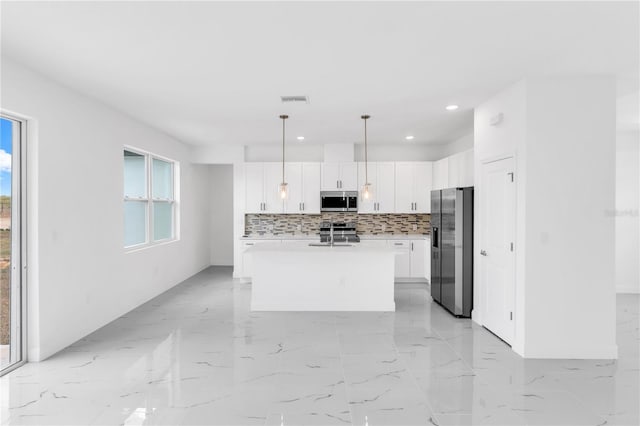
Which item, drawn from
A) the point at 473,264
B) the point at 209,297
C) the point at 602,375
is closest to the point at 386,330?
the point at 473,264

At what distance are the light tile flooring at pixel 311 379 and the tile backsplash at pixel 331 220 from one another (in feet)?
10.9

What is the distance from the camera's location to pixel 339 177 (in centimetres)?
798

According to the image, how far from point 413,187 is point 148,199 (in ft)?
15.5

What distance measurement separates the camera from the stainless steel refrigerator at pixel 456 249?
5148mm

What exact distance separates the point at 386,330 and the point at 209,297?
301 centimetres

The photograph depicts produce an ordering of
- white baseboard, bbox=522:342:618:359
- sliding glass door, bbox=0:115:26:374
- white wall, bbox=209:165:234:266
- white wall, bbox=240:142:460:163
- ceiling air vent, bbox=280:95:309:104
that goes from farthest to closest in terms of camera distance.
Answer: white wall, bbox=209:165:234:266 < white wall, bbox=240:142:460:163 < ceiling air vent, bbox=280:95:309:104 < white baseboard, bbox=522:342:618:359 < sliding glass door, bbox=0:115:26:374

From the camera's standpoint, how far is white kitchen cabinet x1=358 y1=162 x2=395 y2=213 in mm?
7930

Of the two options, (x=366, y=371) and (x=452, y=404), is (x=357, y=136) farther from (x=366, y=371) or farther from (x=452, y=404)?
(x=452, y=404)

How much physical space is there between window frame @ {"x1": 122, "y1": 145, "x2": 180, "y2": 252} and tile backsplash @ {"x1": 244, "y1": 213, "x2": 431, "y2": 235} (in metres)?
1.37

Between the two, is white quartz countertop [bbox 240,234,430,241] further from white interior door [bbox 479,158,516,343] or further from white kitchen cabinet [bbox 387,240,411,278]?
white interior door [bbox 479,158,516,343]

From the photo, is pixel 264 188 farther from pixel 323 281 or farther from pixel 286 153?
pixel 323 281

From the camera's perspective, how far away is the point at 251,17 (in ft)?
8.76

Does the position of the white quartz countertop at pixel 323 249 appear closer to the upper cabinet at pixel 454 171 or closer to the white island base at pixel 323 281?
the white island base at pixel 323 281

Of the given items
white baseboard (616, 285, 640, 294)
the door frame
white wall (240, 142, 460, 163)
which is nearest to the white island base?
the door frame
